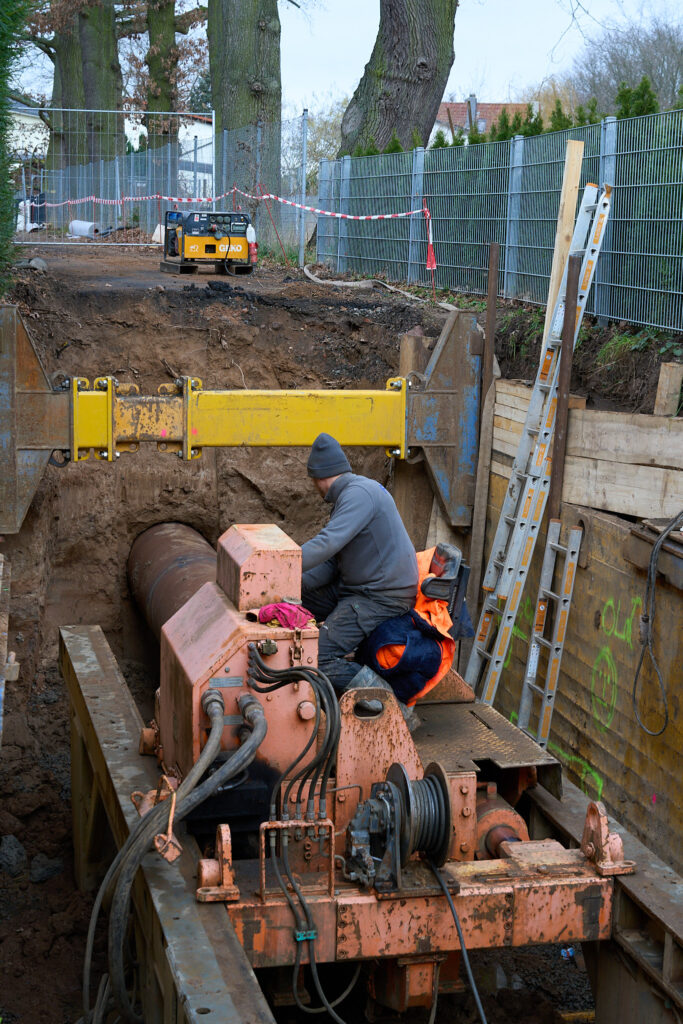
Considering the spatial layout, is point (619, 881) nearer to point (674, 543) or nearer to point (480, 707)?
point (480, 707)

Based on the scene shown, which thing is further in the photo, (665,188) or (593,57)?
(593,57)

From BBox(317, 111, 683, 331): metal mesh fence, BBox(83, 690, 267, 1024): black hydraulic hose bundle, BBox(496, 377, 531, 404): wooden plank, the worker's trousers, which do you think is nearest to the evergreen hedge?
BBox(496, 377, 531, 404): wooden plank

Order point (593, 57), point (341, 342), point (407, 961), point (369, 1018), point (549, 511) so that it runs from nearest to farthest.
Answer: point (407, 961) → point (369, 1018) → point (549, 511) → point (341, 342) → point (593, 57)

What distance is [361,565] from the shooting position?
555 centimetres

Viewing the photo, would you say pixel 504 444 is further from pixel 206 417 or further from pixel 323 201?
pixel 323 201

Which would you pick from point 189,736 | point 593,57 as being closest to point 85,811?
point 189,736

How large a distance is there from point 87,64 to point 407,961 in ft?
98.5

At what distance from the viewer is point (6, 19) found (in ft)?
27.2

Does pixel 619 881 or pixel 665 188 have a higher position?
pixel 665 188

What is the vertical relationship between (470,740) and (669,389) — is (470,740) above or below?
below

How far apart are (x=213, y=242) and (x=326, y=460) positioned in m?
8.44

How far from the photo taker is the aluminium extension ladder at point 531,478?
25.4 feet

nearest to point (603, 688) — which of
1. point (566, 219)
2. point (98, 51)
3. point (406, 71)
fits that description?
point (566, 219)

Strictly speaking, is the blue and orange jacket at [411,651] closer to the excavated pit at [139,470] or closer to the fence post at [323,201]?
the excavated pit at [139,470]
